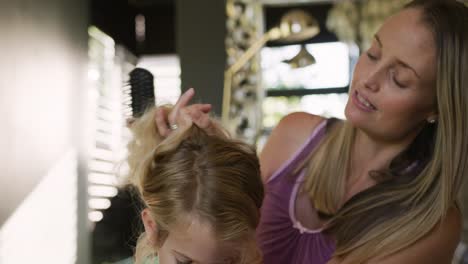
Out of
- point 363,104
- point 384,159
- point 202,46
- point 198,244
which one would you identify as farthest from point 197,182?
point 202,46

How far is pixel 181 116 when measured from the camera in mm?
915

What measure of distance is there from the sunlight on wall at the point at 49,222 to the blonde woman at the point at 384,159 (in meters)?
0.39

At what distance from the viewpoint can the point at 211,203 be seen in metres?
0.89

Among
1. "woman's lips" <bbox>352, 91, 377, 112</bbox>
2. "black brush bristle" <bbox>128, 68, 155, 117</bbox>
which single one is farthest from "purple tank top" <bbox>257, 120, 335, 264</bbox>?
"black brush bristle" <bbox>128, 68, 155, 117</bbox>

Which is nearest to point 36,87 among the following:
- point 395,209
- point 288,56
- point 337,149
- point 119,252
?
point 119,252

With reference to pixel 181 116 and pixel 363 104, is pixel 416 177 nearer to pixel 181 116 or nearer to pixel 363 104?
pixel 363 104

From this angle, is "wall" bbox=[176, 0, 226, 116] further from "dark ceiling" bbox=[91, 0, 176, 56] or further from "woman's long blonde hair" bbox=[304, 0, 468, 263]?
"woman's long blonde hair" bbox=[304, 0, 468, 263]

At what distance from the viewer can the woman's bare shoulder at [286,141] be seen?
1.21 m

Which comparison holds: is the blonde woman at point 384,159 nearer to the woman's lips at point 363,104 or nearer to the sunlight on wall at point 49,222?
the woman's lips at point 363,104

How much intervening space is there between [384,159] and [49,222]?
28.3 inches

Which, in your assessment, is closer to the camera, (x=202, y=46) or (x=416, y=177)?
(x=416, y=177)

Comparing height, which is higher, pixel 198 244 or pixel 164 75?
pixel 164 75

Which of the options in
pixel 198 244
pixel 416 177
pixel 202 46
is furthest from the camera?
pixel 202 46

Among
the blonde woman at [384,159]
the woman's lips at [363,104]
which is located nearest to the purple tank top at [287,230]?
the blonde woman at [384,159]
